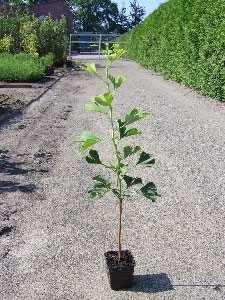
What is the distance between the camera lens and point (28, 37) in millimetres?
20922

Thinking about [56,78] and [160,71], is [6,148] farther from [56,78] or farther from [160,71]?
[160,71]

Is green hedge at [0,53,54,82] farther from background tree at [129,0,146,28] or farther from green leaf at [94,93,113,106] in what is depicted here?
background tree at [129,0,146,28]

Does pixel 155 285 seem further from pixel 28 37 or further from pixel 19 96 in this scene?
pixel 28 37

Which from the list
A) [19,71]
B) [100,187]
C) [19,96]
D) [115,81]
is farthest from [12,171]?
[19,71]

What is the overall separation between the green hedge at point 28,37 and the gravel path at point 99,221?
13693 mm

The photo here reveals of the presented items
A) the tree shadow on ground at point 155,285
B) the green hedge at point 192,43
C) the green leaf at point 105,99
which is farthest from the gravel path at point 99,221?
the green hedge at point 192,43

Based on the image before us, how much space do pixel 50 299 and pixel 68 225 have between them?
117 centimetres

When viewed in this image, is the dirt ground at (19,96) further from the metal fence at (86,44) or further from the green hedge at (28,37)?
the metal fence at (86,44)

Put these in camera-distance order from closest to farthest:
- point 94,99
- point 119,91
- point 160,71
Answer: point 94,99 → point 119,91 → point 160,71

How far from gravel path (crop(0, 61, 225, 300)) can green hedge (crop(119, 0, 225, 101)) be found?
336 cm

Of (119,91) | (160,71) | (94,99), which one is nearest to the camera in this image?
(94,99)

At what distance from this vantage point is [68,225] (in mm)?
4109

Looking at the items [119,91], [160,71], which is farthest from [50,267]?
[160,71]

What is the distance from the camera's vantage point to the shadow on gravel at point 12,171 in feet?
16.3
